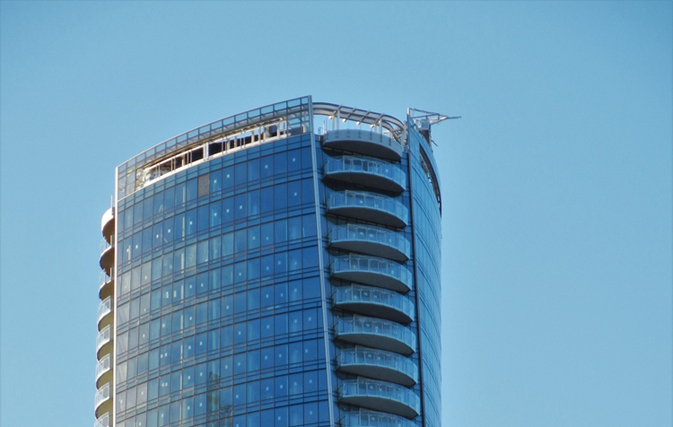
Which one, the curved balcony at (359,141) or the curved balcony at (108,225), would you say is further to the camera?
the curved balcony at (108,225)

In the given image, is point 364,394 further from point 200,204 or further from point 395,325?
point 200,204

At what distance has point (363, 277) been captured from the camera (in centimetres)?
12656

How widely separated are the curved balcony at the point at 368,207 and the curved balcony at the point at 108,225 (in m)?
28.2

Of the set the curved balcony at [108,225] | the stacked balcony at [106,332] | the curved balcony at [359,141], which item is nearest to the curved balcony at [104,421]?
the stacked balcony at [106,332]

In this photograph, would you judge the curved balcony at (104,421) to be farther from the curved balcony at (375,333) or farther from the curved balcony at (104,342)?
the curved balcony at (375,333)

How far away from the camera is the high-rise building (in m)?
124

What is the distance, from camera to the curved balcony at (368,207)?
128 m

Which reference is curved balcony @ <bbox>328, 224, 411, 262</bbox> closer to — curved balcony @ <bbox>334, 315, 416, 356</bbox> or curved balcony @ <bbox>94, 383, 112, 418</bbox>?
curved balcony @ <bbox>334, 315, 416, 356</bbox>

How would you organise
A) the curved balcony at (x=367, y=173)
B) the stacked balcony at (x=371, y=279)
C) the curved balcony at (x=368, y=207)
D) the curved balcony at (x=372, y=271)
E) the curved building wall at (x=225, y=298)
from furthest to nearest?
the curved balcony at (x=367, y=173) → the curved balcony at (x=368, y=207) → the curved balcony at (x=372, y=271) → the curved building wall at (x=225, y=298) → the stacked balcony at (x=371, y=279)

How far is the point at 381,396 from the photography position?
12369cm

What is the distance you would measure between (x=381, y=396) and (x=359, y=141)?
22.1 meters

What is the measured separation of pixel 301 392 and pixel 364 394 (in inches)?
202

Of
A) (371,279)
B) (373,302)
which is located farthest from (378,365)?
(371,279)

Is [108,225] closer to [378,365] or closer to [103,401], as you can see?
[103,401]
